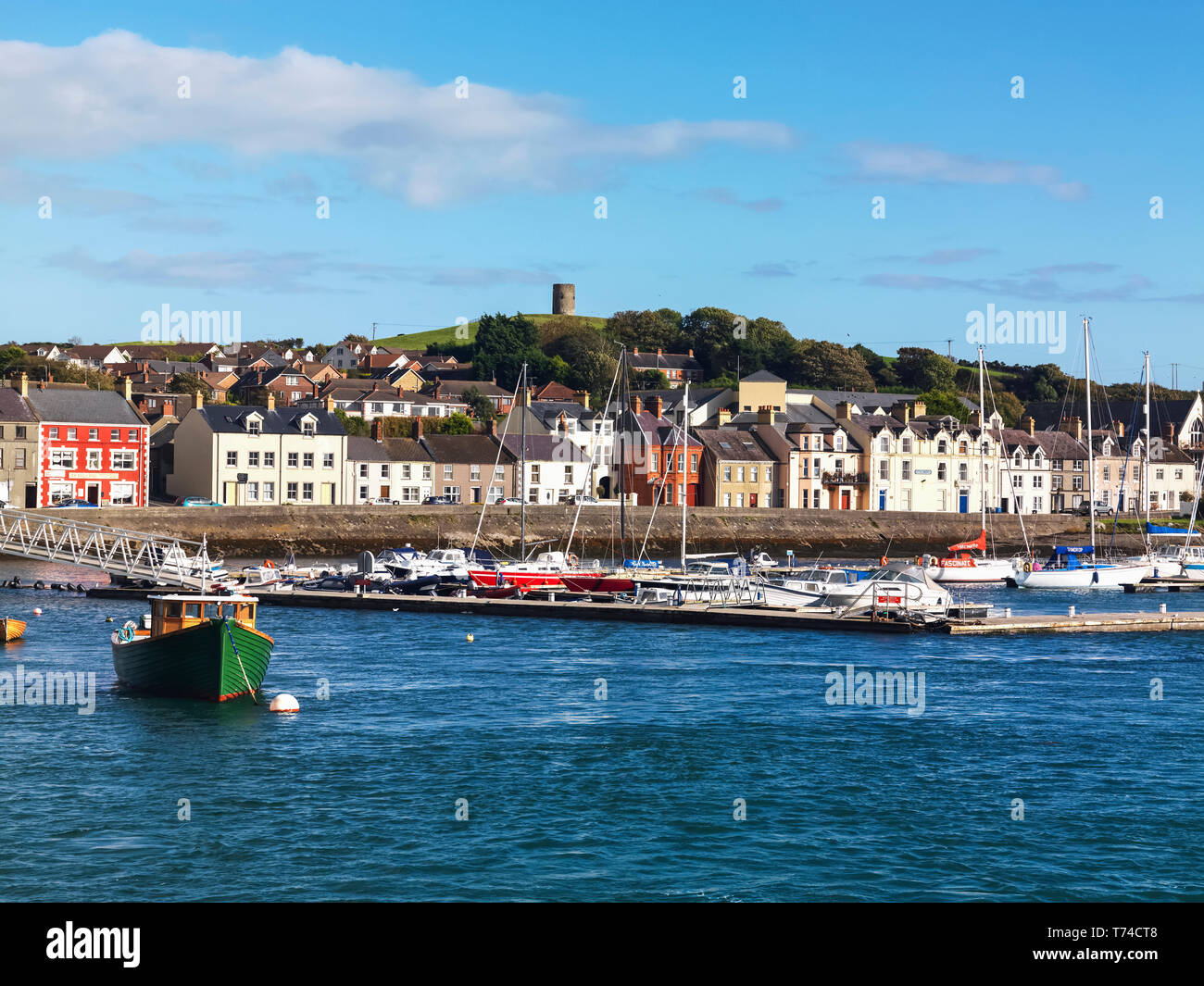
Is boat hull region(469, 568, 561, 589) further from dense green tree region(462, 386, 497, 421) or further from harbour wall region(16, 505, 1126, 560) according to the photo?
dense green tree region(462, 386, 497, 421)

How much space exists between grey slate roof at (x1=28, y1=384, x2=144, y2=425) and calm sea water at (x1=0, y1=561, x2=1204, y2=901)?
158ft

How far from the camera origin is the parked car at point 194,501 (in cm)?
8312

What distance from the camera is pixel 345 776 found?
78.0ft

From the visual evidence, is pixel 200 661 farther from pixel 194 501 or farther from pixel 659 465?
pixel 659 465

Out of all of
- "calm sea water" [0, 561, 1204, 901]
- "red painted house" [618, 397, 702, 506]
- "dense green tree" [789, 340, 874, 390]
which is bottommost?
"calm sea water" [0, 561, 1204, 901]

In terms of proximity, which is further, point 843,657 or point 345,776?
point 843,657

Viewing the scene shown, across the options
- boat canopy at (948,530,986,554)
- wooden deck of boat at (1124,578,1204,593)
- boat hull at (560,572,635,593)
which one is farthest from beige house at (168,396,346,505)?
wooden deck of boat at (1124,578,1204,593)

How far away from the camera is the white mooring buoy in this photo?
29656 millimetres

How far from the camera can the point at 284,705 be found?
97.6 ft

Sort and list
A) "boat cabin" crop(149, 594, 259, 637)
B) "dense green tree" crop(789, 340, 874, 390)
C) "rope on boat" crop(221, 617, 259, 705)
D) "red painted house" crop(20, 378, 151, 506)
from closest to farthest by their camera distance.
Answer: "rope on boat" crop(221, 617, 259, 705), "boat cabin" crop(149, 594, 259, 637), "red painted house" crop(20, 378, 151, 506), "dense green tree" crop(789, 340, 874, 390)
